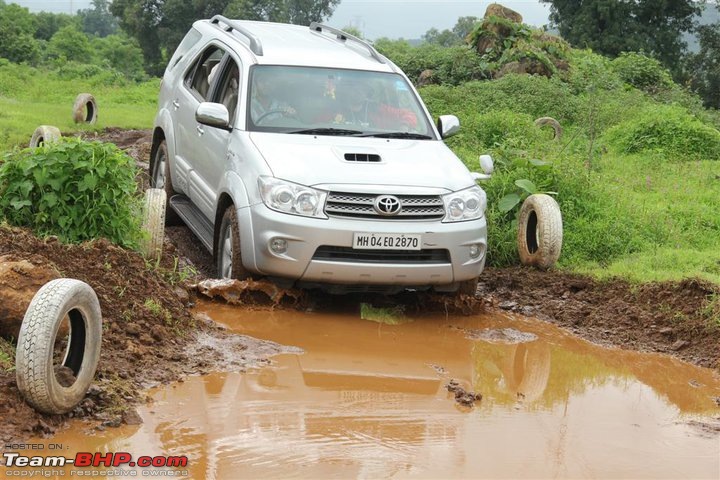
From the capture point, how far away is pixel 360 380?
656 cm

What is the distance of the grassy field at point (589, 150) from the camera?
32.9 feet

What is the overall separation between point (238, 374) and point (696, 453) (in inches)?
105

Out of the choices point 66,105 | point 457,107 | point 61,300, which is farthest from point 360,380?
point 66,105

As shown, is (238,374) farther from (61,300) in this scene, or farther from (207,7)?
(207,7)

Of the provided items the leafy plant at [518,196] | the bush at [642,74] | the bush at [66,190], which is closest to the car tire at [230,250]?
the bush at [66,190]

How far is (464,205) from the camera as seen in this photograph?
7949 mm

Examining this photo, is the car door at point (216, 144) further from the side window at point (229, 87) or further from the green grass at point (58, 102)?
the green grass at point (58, 102)

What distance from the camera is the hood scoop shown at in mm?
7992

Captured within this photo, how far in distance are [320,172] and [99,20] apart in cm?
11004

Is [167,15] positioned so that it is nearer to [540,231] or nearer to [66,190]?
[540,231]

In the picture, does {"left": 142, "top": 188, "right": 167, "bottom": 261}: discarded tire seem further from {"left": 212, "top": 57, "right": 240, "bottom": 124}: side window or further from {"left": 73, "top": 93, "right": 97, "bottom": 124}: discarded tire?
{"left": 73, "top": 93, "right": 97, "bottom": 124}: discarded tire

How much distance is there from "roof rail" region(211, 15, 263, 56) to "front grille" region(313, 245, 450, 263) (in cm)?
224

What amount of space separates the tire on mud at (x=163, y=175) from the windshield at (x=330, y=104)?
2.00 metres

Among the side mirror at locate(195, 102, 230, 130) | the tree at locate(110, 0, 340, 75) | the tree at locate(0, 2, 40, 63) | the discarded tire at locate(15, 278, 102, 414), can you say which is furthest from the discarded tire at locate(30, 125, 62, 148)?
the tree at locate(110, 0, 340, 75)
